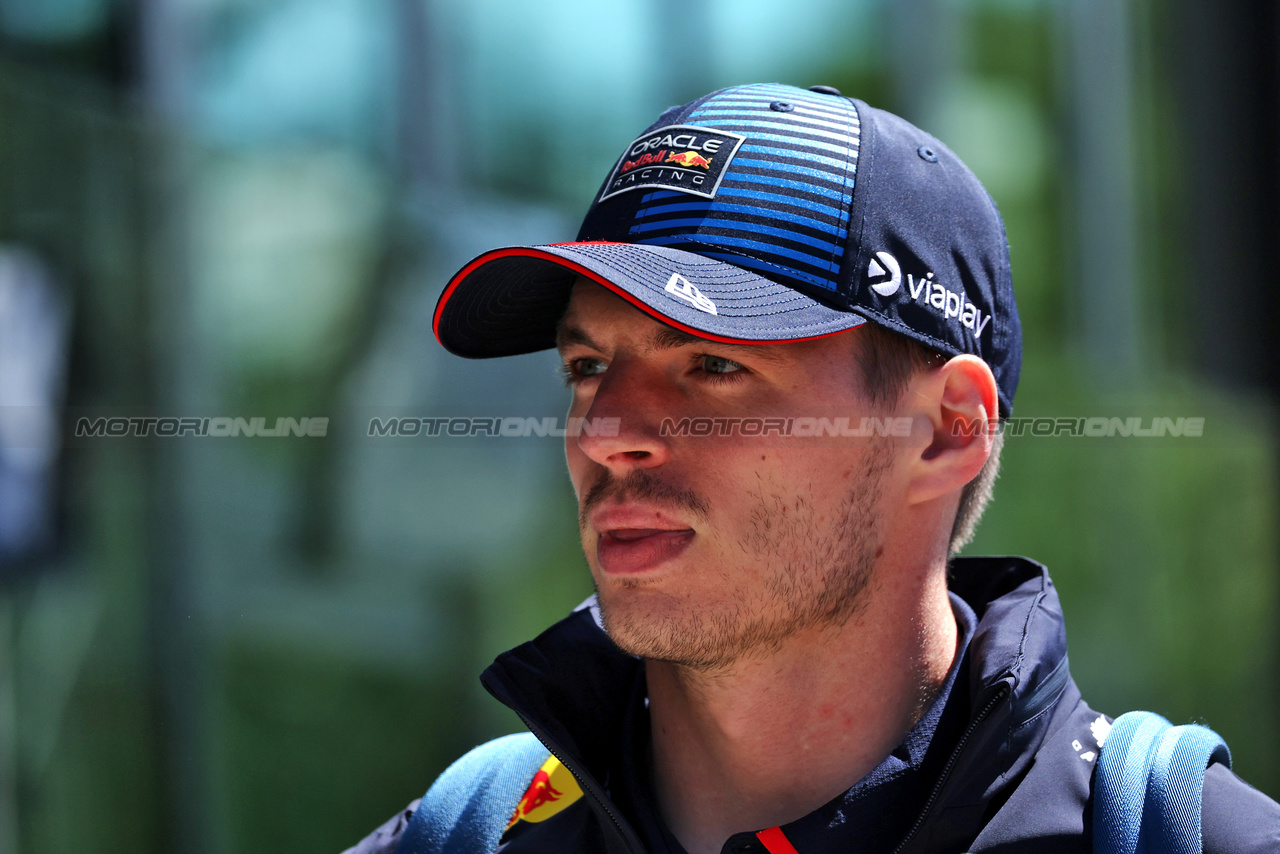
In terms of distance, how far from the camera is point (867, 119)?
1810 mm

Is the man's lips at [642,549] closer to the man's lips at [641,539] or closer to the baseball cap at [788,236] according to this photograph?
the man's lips at [641,539]

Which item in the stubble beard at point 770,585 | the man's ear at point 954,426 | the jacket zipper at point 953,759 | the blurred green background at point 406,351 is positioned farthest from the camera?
the blurred green background at point 406,351

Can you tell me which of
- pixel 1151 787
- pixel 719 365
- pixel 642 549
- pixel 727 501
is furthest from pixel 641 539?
pixel 1151 787

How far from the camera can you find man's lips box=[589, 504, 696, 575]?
1.67 m

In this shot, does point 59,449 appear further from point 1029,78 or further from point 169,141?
point 1029,78

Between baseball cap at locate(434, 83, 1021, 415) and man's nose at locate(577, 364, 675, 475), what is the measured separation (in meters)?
0.18

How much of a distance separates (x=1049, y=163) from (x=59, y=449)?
3785 millimetres

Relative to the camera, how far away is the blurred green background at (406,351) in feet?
10.8

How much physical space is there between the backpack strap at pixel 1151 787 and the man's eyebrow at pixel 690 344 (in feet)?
2.19

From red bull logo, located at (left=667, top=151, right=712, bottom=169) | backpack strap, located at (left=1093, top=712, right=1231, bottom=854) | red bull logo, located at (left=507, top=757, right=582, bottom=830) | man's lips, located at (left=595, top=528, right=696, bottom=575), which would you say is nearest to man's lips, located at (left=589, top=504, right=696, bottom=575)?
man's lips, located at (left=595, top=528, right=696, bottom=575)

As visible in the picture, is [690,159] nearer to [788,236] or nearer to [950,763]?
[788,236]

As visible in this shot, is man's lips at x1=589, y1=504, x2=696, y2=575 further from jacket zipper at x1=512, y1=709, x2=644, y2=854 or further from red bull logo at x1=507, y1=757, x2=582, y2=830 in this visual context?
red bull logo at x1=507, y1=757, x2=582, y2=830

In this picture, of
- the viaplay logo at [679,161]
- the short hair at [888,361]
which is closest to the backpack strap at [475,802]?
the short hair at [888,361]

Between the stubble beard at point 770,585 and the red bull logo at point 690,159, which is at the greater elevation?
the red bull logo at point 690,159
